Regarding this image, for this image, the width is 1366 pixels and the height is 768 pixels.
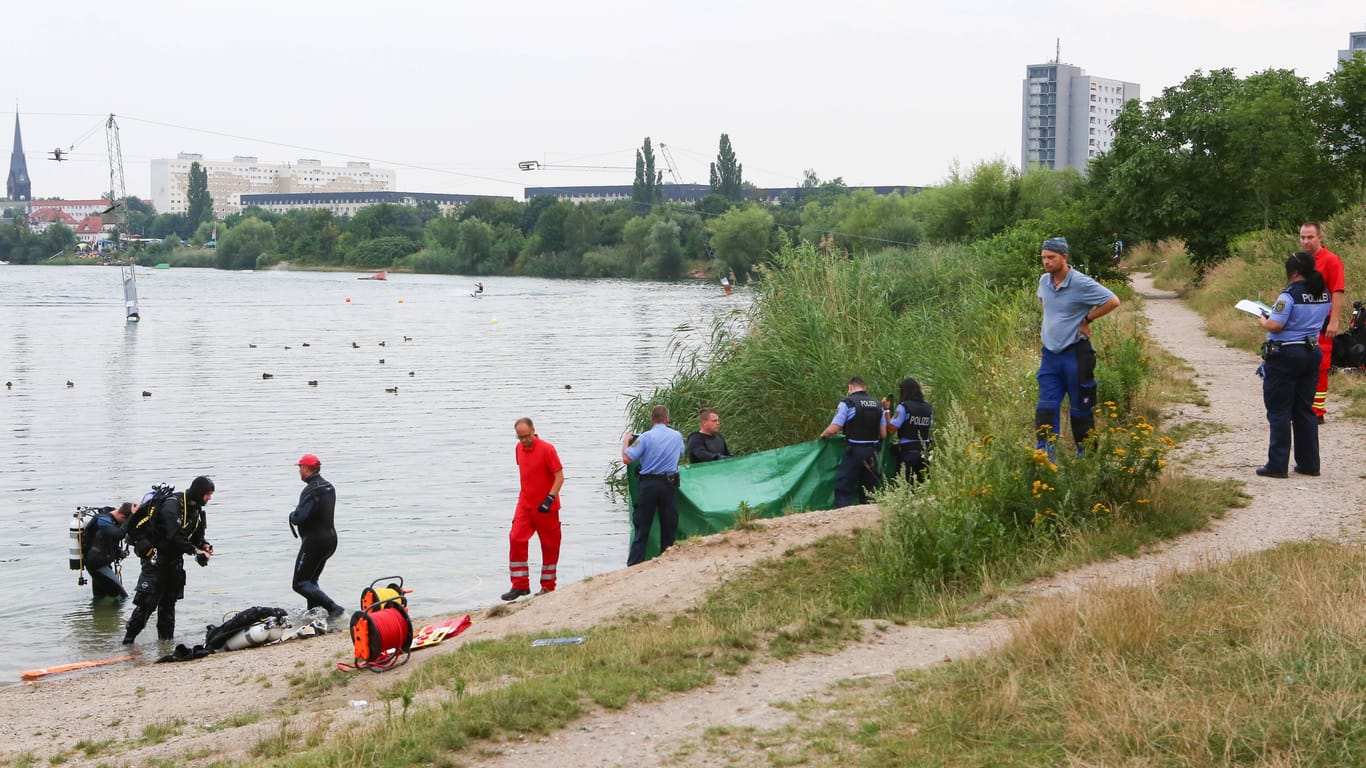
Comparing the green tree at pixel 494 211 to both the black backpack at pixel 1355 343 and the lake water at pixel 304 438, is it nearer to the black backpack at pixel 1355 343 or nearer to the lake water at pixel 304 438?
the lake water at pixel 304 438

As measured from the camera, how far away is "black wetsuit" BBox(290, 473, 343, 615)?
1348 cm

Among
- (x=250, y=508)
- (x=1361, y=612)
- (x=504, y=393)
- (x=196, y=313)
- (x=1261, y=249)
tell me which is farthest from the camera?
(x=196, y=313)

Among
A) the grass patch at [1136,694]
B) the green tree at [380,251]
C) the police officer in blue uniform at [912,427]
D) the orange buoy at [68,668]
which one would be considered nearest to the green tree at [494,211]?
the green tree at [380,251]

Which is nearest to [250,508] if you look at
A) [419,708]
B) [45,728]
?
[45,728]

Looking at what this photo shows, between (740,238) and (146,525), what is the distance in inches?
3528

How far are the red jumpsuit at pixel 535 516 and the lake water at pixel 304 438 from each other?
1.47 meters

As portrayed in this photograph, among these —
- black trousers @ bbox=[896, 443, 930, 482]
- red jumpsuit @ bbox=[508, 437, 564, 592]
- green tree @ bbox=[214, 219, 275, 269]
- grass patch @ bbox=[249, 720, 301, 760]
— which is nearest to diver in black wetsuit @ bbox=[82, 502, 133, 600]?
red jumpsuit @ bbox=[508, 437, 564, 592]

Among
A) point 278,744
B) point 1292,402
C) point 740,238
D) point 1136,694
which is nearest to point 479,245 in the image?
point 740,238

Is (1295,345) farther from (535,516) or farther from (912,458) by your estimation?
(535,516)

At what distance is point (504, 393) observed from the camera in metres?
38.5

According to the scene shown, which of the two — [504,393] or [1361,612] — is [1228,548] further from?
[504,393]

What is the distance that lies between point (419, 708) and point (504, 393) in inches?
1249

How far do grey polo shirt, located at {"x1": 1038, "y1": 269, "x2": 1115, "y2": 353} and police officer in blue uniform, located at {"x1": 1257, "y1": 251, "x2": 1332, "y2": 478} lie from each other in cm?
142

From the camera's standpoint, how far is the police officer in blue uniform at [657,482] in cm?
1308
